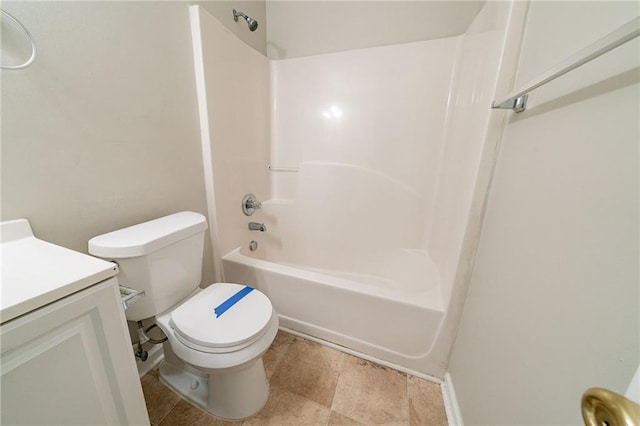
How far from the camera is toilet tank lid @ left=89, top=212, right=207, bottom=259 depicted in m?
0.73

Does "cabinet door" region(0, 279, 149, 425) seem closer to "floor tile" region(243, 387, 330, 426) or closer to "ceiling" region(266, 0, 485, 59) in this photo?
"floor tile" region(243, 387, 330, 426)

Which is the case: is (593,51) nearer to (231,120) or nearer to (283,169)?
(231,120)

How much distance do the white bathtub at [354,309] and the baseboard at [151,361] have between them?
46 centimetres

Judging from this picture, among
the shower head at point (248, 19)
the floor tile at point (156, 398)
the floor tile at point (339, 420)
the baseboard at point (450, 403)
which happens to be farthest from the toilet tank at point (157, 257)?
the baseboard at point (450, 403)

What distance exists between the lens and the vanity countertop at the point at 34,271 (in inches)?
15.2

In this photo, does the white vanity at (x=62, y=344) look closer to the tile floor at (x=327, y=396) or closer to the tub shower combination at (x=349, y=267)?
the tile floor at (x=327, y=396)

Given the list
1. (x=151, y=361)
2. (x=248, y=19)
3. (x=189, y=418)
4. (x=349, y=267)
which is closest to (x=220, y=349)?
(x=189, y=418)

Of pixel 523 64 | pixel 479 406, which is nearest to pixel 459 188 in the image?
pixel 523 64

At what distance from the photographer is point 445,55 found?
4.36ft

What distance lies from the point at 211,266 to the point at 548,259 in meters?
1.47

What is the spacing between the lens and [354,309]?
1.12 metres

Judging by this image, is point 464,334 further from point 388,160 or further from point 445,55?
point 445,55

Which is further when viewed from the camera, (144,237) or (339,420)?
(339,420)

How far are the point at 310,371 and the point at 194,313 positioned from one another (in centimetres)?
66
